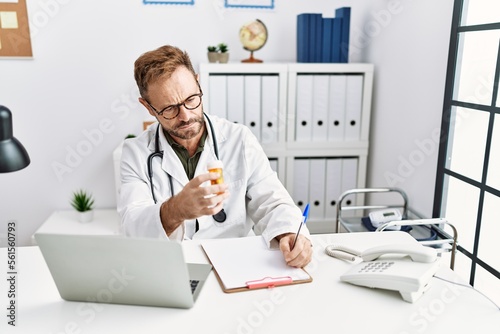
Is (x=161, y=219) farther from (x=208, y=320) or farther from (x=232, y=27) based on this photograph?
(x=232, y=27)

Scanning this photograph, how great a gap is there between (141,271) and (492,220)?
1.45 metres

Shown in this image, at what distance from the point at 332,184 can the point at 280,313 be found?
1.83 meters

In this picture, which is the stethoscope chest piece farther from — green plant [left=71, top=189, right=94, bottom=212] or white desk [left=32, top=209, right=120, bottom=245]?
green plant [left=71, top=189, right=94, bottom=212]

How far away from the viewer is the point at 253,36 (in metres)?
2.57

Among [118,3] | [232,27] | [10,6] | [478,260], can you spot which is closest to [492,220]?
[478,260]

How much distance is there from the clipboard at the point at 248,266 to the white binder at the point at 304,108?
4.58ft

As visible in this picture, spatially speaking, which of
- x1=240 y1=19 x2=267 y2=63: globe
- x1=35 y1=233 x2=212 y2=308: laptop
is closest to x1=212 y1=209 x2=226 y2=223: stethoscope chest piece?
x1=35 y1=233 x2=212 y2=308: laptop

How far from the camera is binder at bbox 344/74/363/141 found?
2590 millimetres

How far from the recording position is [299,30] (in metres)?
2.62

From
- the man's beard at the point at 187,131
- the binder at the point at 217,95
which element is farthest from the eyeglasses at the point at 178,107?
the binder at the point at 217,95

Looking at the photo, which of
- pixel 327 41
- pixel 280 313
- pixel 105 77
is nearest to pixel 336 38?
pixel 327 41

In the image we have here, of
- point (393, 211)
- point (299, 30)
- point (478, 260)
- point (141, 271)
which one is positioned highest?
point (299, 30)

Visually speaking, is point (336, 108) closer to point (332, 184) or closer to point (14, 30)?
point (332, 184)

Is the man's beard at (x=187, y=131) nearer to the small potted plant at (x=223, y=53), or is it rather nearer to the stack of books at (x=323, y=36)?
the small potted plant at (x=223, y=53)
